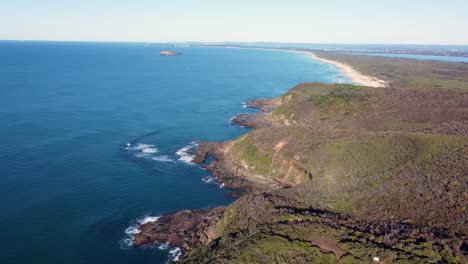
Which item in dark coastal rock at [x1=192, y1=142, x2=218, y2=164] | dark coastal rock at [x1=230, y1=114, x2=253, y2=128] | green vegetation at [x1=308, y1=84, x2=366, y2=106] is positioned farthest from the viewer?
green vegetation at [x1=308, y1=84, x2=366, y2=106]

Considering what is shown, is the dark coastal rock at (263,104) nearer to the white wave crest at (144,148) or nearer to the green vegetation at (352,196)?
the green vegetation at (352,196)

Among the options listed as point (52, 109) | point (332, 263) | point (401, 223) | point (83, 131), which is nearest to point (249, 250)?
point (332, 263)

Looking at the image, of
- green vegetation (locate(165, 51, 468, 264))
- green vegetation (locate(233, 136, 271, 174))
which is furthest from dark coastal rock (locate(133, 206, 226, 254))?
green vegetation (locate(233, 136, 271, 174))

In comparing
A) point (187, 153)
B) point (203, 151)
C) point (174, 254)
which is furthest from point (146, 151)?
point (174, 254)

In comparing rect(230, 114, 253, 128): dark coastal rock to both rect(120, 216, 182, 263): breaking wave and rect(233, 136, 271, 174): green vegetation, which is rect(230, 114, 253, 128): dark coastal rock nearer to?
rect(233, 136, 271, 174): green vegetation

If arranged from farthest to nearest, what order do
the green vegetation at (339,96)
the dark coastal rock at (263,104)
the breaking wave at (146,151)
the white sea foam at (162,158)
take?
the dark coastal rock at (263,104) → the green vegetation at (339,96) → the breaking wave at (146,151) → the white sea foam at (162,158)

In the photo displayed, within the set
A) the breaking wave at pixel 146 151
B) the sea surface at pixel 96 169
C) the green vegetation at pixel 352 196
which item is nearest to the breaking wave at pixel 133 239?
the sea surface at pixel 96 169

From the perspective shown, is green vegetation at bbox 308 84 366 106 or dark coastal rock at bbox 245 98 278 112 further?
dark coastal rock at bbox 245 98 278 112
